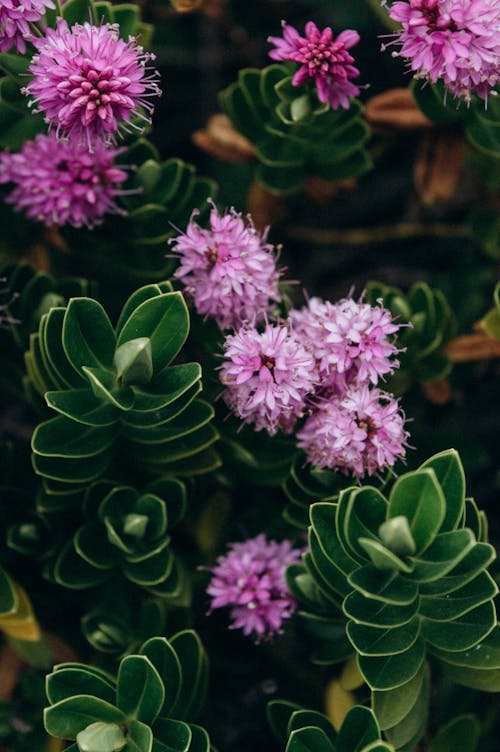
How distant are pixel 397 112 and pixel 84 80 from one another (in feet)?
3.39

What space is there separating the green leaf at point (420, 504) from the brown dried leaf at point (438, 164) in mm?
1236

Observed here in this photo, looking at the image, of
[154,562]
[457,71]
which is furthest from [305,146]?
[154,562]

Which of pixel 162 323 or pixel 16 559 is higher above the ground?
pixel 162 323

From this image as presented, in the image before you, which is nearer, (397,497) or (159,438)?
Result: (397,497)

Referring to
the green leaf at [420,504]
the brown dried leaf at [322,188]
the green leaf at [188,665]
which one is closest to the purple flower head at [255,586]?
the green leaf at [188,665]

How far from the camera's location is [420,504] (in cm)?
163

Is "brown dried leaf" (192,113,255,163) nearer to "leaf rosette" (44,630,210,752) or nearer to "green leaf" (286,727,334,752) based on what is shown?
"leaf rosette" (44,630,210,752)

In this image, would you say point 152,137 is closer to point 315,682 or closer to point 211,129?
point 211,129

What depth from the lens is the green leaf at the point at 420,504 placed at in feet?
5.22

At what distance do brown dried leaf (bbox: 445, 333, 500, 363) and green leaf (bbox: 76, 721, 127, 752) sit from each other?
126cm

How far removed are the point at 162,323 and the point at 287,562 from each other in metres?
0.72

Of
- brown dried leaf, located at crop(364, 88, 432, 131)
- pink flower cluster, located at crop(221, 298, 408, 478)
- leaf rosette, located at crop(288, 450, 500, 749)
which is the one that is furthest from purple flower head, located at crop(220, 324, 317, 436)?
brown dried leaf, located at crop(364, 88, 432, 131)

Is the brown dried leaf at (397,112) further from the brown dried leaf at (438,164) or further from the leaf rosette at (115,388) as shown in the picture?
the leaf rosette at (115,388)

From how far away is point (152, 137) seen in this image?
3.20 metres
